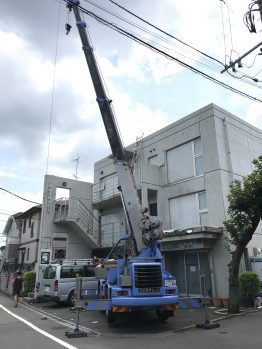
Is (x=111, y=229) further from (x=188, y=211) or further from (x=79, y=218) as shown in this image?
(x=188, y=211)

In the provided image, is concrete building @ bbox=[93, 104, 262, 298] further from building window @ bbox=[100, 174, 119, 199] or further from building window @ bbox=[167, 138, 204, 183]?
building window @ bbox=[100, 174, 119, 199]

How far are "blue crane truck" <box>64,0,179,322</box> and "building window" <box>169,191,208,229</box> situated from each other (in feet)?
19.9

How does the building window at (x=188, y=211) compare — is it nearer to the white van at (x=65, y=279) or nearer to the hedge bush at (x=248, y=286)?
the hedge bush at (x=248, y=286)

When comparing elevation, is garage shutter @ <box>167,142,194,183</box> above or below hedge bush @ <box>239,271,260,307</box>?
above

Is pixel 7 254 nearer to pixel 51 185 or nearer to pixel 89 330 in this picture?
pixel 51 185

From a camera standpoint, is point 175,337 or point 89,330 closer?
point 175,337

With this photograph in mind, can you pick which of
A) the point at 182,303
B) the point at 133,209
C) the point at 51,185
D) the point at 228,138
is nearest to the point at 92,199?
the point at 51,185

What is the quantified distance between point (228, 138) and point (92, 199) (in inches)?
444

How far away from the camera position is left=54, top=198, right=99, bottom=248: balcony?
74.0ft

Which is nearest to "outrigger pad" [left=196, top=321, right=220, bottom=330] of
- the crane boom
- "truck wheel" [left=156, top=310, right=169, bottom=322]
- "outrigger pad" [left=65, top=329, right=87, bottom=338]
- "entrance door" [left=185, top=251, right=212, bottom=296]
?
"truck wheel" [left=156, top=310, right=169, bottom=322]

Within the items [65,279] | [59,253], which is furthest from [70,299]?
[59,253]

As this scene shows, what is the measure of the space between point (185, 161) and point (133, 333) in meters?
11.0

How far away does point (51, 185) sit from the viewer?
900 inches

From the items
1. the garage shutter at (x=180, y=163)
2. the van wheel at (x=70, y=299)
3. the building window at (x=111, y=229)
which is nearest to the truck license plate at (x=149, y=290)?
the van wheel at (x=70, y=299)
